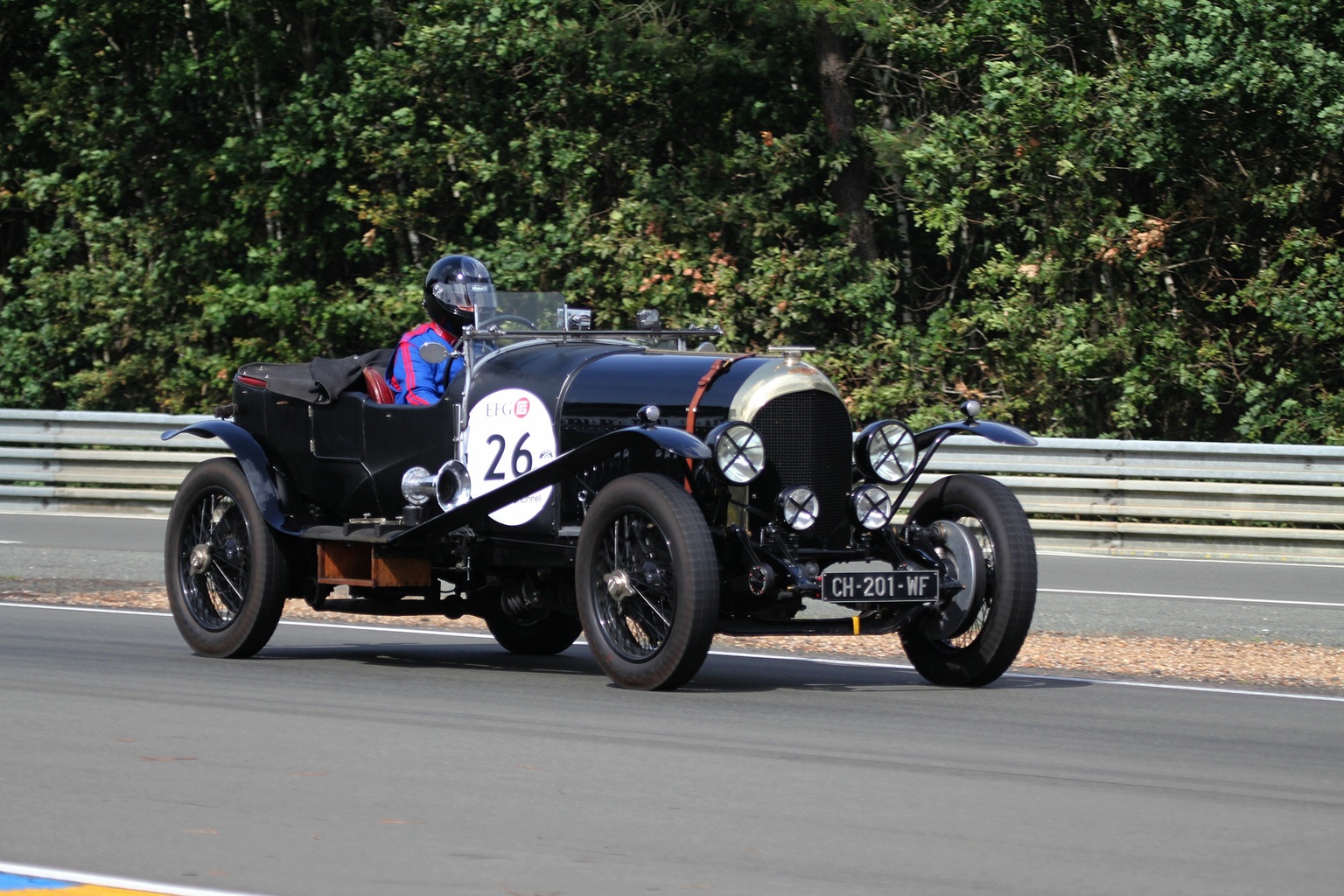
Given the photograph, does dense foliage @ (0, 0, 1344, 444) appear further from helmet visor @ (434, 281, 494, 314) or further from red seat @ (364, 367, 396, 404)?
red seat @ (364, 367, 396, 404)

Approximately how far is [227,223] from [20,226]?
3.83 metres

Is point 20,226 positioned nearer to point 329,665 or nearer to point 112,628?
point 112,628

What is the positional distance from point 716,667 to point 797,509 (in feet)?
4.39

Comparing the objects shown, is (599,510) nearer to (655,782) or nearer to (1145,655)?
(655,782)

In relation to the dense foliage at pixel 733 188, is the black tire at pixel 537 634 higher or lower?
lower

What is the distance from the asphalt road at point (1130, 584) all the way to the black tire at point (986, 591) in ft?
9.03

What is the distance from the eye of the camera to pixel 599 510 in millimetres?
7887

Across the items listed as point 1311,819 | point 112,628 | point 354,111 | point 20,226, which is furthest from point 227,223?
point 1311,819

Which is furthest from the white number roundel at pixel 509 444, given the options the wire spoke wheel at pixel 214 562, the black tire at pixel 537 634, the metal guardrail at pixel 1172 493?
the metal guardrail at pixel 1172 493

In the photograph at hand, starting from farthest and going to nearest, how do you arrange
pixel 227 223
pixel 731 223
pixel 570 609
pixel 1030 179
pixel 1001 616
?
pixel 227 223 → pixel 731 223 → pixel 1030 179 → pixel 570 609 → pixel 1001 616

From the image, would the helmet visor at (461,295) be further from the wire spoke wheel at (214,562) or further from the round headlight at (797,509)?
the round headlight at (797,509)

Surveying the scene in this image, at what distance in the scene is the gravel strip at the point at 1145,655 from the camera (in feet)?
29.7

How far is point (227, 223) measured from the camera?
22.0 m

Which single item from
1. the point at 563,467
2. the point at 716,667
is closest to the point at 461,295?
the point at 563,467
